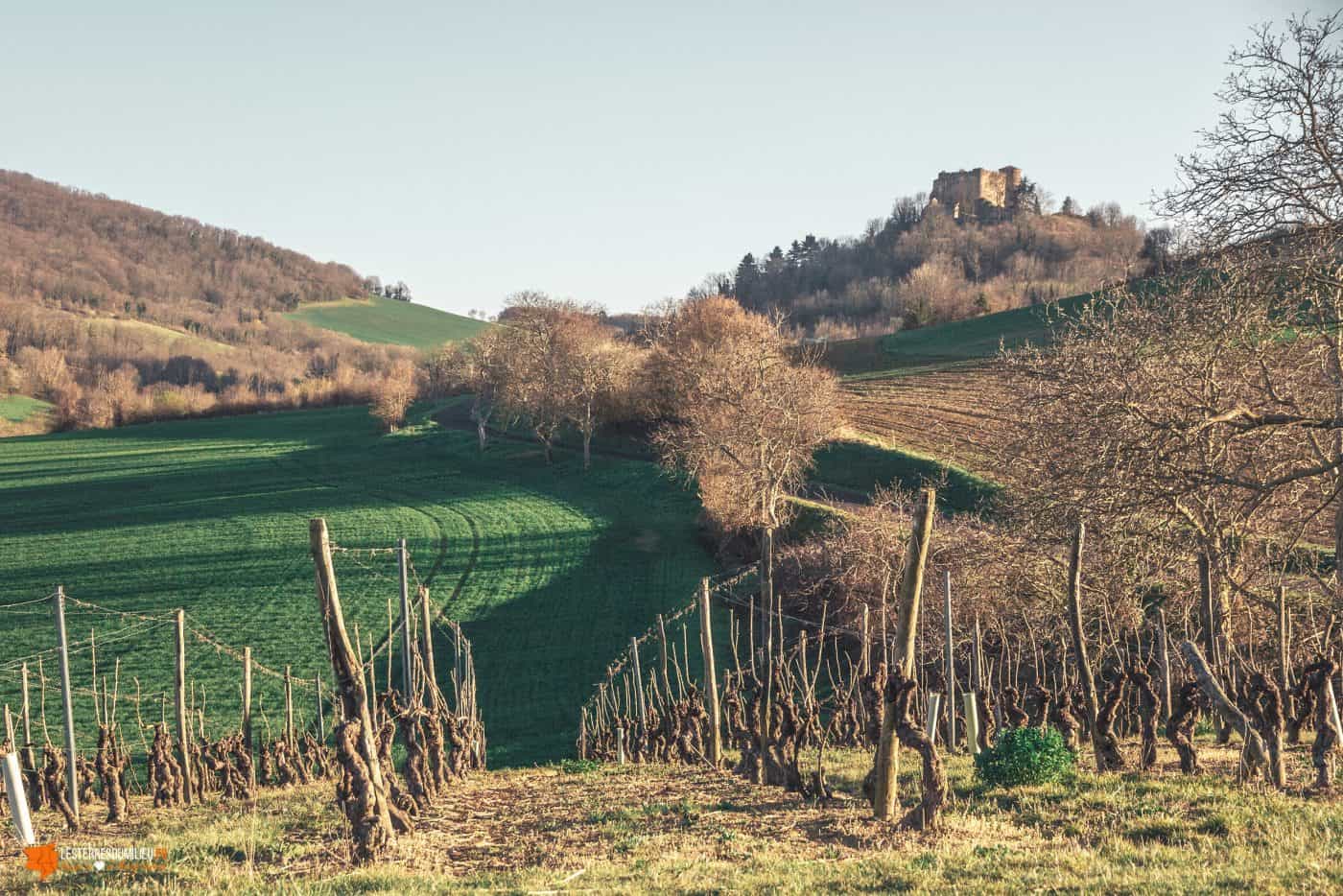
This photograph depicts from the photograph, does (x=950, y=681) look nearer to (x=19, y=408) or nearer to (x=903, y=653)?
(x=903, y=653)

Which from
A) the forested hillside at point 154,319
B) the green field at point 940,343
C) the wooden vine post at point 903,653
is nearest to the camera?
the wooden vine post at point 903,653

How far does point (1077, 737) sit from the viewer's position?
45.9 feet

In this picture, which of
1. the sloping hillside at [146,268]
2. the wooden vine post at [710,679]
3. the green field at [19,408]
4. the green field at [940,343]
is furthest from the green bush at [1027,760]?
the sloping hillside at [146,268]

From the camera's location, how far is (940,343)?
7900 centimetres

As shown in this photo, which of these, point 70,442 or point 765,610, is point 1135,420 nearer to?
point 765,610

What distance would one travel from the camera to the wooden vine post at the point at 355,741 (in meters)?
8.71

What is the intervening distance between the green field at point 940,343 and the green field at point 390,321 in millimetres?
73135

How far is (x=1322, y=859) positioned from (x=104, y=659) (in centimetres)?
3264

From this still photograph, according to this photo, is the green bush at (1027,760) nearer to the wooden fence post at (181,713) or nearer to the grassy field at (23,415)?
the wooden fence post at (181,713)

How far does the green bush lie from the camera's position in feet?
34.0

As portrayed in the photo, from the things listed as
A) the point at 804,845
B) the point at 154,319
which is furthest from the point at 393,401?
the point at 154,319

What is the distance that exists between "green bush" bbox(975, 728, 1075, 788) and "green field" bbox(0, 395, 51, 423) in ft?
333

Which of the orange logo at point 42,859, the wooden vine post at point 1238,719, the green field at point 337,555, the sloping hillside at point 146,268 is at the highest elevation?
the sloping hillside at point 146,268

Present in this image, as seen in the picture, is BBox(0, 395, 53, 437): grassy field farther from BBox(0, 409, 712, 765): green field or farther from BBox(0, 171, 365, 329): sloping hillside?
BBox(0, 171, 365, 329): sloping hillside
